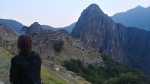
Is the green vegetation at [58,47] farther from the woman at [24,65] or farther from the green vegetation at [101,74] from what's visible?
the woman at [24,65]

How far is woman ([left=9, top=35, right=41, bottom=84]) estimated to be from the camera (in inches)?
282

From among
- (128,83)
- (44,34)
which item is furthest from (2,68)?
(44,34)

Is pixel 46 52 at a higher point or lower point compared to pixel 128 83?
higher

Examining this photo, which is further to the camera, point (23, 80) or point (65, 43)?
point (65, 43)

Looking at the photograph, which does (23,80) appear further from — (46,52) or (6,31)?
(6,31)

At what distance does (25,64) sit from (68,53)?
86658mm

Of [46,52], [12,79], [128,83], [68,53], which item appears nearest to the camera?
[12,79]

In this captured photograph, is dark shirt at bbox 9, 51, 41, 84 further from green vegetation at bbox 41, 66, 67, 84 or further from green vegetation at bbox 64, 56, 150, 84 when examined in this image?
green vegetation at bbox 64, 56, 150, 84

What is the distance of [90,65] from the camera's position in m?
94.5

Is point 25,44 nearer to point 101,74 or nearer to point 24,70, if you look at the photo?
point 24,70

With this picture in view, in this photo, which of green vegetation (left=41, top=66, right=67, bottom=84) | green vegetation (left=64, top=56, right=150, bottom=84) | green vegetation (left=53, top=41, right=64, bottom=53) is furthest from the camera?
green vegetation (left=53, top=41, right=64, bottom=53)

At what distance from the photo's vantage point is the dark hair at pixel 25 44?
7.21 metres

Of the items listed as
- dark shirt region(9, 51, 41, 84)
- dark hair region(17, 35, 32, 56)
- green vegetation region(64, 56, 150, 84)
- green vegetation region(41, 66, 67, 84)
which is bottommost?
green vegetation region(64, 56, 150, 84)

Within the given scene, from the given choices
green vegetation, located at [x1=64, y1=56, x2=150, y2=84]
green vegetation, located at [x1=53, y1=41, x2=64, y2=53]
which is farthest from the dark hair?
green vegetation, located at [x1=53, y1=41, x2=64, y2=53]
